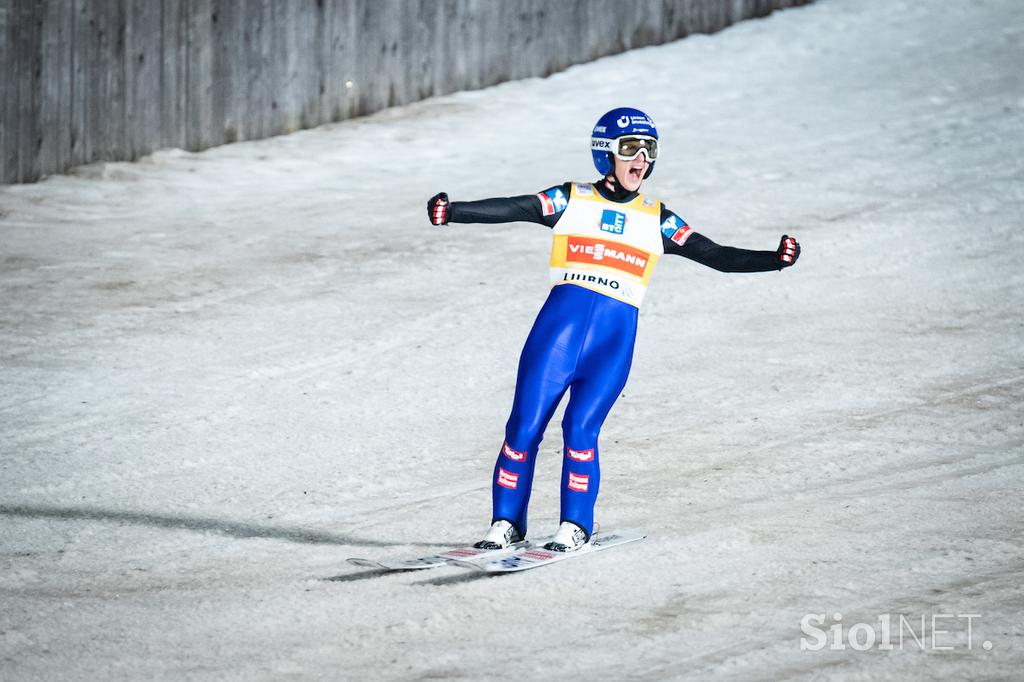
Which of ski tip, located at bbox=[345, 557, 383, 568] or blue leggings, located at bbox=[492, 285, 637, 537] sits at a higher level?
blue leggings, located at bbox=[492, 285, 637, 537]

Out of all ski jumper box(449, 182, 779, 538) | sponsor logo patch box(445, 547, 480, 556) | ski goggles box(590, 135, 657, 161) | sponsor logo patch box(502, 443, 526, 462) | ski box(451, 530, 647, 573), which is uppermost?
ski goggles box(590, 135, 657, 161)

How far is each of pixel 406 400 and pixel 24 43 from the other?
22.7ft

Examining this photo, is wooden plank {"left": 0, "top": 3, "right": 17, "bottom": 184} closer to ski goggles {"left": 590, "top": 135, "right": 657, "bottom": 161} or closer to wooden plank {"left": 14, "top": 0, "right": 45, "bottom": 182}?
wooden plank {"left": 14, "top": 0, "right": 45, "bottom": 182}

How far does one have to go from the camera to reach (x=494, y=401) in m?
8.85

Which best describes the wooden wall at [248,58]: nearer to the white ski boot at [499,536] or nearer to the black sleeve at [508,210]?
the black sleeve at [508,210]

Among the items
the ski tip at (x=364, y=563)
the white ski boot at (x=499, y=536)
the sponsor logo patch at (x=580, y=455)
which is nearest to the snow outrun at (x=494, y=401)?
the ski tip at (x=364, y=563)

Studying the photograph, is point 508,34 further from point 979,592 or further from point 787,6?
point 979,592

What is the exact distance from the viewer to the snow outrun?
5309 millimetres

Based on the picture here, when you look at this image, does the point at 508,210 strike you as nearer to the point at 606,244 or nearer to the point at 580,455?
the point at 606,244

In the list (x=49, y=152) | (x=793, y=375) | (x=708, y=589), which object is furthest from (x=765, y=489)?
(x=49, y=152)

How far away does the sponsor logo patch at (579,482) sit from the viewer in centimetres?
616

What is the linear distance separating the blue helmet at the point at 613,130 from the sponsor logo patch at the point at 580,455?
128cm

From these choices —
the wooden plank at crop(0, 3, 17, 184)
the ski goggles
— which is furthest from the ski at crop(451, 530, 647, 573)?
the wooden plank at crop(0, 3, 17, 184)

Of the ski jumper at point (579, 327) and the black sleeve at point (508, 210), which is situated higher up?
the black sleeve at point (508, 210)
